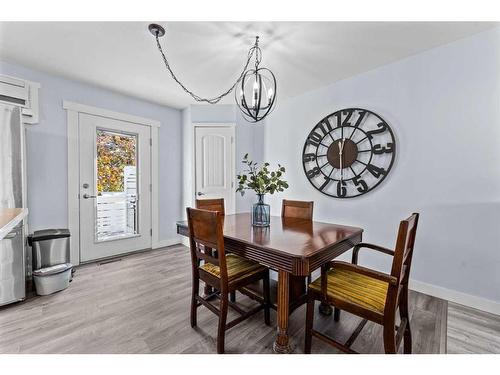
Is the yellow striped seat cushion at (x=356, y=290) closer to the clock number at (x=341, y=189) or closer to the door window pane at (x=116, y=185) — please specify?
the clock number at (x=341, y=189)

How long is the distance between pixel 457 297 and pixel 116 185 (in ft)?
13.5

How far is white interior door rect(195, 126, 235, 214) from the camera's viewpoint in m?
3.66

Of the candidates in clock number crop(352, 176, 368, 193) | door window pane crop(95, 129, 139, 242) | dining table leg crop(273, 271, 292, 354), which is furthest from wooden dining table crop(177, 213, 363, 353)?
door window pane crop(95, 129, 139, 242)

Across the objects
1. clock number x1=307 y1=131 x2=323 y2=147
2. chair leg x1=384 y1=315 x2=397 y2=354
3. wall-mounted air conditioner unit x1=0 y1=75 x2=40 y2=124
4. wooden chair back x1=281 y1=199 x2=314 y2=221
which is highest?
wall-mounted air conditioner unit x1=0 y1=75 x2=40 y2=124

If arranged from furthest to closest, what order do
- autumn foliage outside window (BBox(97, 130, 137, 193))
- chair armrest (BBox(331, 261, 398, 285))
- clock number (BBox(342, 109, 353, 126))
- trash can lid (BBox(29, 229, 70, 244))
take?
autumn foliage outside window (BBox(97, 130, 137, 193)) → clock number (BBox(342, 109, 353, 126)) → trash can lid (BBox(29, 229, 70, 244)) → chair armrest (BBox(331, 261, 398, 285))

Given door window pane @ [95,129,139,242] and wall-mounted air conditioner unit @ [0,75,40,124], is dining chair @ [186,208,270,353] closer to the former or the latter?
door window pane @ [95,129,139,242]

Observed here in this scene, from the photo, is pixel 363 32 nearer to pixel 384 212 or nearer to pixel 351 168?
pixel 351 168

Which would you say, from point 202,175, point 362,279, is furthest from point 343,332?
point 202,175

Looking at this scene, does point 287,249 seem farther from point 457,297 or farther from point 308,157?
point 308,157

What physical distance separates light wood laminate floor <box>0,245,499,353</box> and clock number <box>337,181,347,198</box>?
1207mm

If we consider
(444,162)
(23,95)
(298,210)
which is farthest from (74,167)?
(444,162)

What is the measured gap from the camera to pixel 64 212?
281 centimetres

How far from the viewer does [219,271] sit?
5.07ft

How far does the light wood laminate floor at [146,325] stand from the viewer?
1476mm
